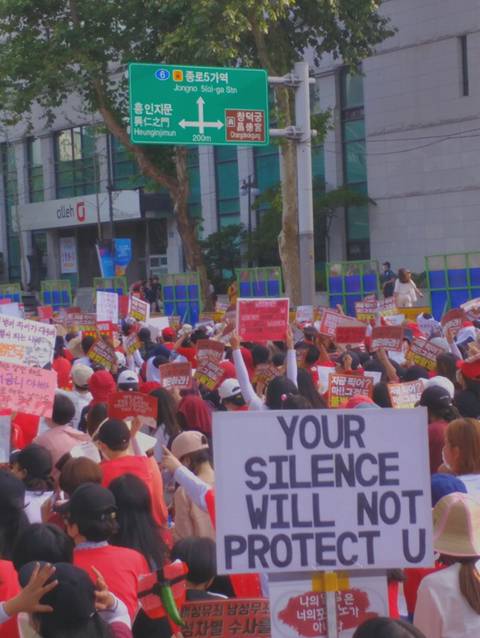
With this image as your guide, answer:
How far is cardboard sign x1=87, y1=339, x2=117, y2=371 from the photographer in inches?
476

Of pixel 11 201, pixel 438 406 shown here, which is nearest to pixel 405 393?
pixel 438 406

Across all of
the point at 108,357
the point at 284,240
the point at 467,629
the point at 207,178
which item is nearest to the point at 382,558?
the point at 467,629

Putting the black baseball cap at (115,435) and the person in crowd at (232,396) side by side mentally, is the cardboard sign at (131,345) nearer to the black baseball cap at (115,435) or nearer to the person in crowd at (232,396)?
the person in crowd at (232,396)

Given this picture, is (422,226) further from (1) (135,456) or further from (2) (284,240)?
(1) (135,456)

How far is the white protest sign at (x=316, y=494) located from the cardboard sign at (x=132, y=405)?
3741 millimetres

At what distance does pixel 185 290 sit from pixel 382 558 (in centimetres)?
2961

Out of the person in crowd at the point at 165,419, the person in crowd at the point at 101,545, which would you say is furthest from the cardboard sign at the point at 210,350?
the person in crowd at the point at 101,545

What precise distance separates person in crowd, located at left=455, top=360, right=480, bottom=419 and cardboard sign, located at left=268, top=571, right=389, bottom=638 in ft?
13.2

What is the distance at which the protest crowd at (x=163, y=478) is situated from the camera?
13.7 feet

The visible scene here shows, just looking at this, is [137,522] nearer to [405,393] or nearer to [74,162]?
[405,393]

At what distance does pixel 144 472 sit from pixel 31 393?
72.3 inches

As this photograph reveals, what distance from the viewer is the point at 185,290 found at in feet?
110

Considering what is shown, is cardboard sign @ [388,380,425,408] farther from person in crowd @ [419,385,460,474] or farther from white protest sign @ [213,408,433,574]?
white protest sign @ [213,408,433,574]

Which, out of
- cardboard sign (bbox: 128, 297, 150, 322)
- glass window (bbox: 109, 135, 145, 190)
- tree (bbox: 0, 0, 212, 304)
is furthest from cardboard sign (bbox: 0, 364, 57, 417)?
glass window (bbox: 109, 135, 145, 190)
